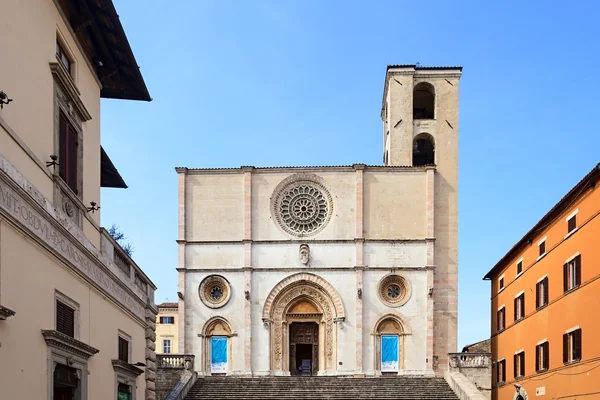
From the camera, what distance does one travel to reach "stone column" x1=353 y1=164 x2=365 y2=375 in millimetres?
35188

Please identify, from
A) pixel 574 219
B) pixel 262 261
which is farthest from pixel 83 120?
pixel 262 261

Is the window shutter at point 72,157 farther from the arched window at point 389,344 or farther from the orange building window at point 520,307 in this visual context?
the arched window at point 389,344

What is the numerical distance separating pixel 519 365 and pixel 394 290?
28.8 feet

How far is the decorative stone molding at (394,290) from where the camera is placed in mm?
35969

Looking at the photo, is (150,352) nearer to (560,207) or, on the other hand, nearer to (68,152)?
(68,152)

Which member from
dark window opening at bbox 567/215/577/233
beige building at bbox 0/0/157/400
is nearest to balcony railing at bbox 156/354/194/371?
beige building at bbox 0/0/157/400

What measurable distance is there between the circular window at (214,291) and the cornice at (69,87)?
24272 mm

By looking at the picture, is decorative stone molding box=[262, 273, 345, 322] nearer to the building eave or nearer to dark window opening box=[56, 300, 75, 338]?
the building eave

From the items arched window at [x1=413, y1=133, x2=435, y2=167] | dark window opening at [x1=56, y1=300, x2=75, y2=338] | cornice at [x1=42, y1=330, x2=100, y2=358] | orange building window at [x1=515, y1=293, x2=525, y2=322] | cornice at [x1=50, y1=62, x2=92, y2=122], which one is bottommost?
cornice at [x1=42, y1=330, x2=100, y2=358]

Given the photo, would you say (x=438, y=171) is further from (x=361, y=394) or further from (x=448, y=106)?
(x=361, y=394)

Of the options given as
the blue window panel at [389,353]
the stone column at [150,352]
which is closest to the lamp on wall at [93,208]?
the stone column at [150,352]

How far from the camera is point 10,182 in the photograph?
27.6 feet

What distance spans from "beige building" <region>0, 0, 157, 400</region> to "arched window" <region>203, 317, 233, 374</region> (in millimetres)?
20226

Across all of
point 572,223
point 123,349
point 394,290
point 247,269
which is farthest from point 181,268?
point 123,349
